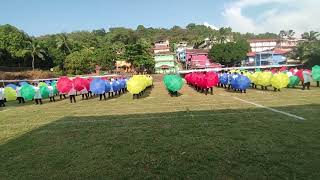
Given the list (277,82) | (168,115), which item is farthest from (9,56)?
(168,115)

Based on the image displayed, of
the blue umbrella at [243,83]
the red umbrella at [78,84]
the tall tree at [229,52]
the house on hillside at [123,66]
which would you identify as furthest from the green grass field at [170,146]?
the tall tree at [229,52]

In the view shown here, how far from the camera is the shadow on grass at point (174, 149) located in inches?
323

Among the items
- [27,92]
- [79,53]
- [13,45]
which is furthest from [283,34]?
[27,92]

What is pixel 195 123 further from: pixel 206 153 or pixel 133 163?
pixel 133 163

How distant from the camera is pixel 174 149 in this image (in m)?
10.4

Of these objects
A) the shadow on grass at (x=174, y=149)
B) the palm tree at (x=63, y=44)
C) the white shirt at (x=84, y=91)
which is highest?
the palm tree at (x=63, y=44)

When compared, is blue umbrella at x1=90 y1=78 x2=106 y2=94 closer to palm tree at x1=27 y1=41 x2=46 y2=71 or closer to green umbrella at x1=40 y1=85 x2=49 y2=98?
green umbrella at x1=40 y1=85 x2=49 y2=98

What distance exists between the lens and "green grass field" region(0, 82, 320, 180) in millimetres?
8266

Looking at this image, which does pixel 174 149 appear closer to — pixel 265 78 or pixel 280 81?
pixel 280 81

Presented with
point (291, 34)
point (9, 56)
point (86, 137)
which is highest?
point (291, 34)

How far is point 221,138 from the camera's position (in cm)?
1160

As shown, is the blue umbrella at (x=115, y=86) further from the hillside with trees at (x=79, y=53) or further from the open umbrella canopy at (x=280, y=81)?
the hillside with trees at (x=79, y=53)

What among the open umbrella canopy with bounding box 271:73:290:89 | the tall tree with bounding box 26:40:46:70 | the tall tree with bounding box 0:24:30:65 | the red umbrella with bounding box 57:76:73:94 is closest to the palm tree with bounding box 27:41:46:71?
the tall tree with bounding box 26:40:46:70

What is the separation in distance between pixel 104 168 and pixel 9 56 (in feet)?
236
